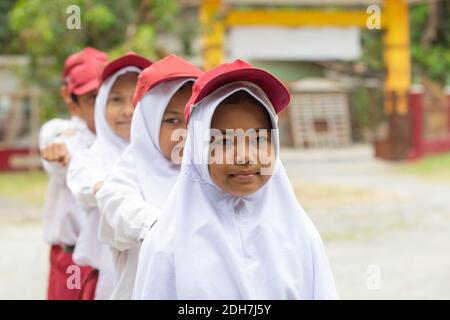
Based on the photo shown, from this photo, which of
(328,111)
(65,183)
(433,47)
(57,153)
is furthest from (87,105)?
(433,47)

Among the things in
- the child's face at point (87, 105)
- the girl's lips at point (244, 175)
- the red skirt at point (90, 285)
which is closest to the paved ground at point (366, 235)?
the child's face at point (87, 105)

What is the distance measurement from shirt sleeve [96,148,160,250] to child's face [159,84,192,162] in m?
0.15

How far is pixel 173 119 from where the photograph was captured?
3115 millimetres

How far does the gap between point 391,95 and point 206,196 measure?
14.8 m

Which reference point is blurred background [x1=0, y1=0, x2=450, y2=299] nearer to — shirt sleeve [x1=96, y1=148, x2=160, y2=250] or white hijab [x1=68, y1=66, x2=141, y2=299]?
white hijab [x1=68, y1=66, x2=141, y2=299]

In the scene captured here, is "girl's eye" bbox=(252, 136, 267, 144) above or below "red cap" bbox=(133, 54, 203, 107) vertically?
below

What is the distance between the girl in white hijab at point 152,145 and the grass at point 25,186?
9144 mm

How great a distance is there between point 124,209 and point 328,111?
1901cm

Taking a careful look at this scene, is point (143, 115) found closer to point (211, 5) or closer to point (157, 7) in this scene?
point (157, 7)

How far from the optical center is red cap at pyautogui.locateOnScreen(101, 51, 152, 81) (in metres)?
3.65

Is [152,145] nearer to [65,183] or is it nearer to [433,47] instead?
[65,183]

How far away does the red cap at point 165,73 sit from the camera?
308cm

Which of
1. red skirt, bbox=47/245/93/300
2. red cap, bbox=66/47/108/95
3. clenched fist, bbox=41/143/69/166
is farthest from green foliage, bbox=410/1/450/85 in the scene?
clenched fist, bbox=41/143/69/166
